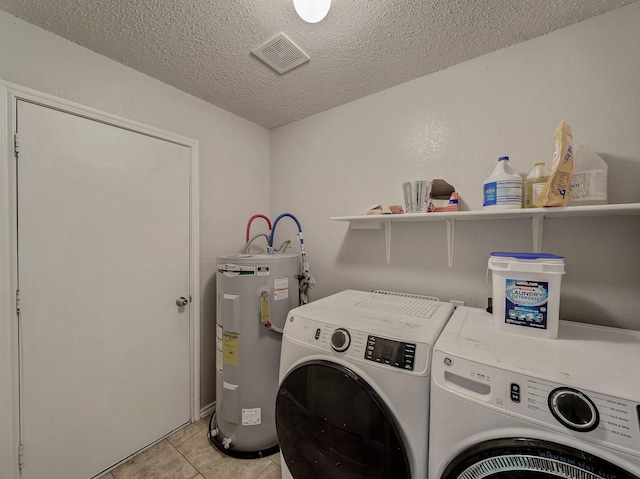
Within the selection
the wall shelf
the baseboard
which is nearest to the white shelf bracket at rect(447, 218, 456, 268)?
the wall shelf

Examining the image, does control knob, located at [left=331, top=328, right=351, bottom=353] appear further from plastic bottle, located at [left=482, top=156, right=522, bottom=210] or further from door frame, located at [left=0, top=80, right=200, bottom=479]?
door frame, located at [left=0, top=80, right=200, bottom=479]

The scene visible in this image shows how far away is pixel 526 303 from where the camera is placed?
944 millimetres

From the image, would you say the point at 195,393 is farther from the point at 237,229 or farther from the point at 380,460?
the point at 380,460

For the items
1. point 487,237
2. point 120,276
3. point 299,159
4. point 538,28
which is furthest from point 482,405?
point 299,159

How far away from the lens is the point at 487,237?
4.57 feet

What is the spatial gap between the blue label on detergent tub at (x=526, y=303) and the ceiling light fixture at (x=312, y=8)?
1306 mm

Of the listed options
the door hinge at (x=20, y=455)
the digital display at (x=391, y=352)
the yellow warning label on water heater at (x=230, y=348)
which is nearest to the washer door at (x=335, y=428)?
the digital display at (x=391, y=352)

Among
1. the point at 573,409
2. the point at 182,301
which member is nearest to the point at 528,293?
the point at 573,409

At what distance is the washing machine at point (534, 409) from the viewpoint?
1.91 feet

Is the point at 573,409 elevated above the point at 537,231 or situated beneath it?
situated beneath

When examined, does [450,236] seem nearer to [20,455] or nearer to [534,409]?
[534,409]

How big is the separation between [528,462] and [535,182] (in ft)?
3.56

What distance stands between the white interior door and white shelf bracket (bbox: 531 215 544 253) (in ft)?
6.79

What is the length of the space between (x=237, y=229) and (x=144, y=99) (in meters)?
1.04
